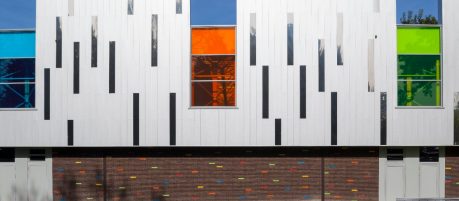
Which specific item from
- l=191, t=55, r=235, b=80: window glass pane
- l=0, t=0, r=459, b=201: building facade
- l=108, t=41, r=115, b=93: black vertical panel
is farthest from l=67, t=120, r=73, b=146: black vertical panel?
l=191, t=55, r=235, b=80: window glass pane

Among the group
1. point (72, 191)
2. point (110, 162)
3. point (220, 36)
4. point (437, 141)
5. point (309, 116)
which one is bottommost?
point (72, 191)

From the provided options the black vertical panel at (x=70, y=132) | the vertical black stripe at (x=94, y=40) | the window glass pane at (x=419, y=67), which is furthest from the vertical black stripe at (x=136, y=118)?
the window glass pane at (x=419, y=67)

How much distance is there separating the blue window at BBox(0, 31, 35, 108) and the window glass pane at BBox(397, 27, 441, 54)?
421 inches

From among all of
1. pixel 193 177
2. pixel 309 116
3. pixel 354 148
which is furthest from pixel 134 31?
pixel 354 148

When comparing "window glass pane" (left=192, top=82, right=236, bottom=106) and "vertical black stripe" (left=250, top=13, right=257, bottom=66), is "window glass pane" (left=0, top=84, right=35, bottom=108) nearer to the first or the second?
"window glass pane" (left=192, top=82, right=236, bottom=106)

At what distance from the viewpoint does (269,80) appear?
852 centimetres

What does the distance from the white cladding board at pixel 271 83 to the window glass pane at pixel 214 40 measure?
0.79 ft

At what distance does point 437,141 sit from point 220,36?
6.87m

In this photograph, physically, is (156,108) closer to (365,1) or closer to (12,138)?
(12,138)

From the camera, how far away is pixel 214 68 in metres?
8.73

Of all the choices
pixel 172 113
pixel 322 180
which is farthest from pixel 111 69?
pixel 322 180

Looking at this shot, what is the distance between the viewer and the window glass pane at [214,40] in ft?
28.5

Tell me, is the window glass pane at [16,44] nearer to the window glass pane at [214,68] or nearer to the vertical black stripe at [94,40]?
the vertical black stripe at [94,40]

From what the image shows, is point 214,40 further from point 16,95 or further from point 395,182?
point 395,182
